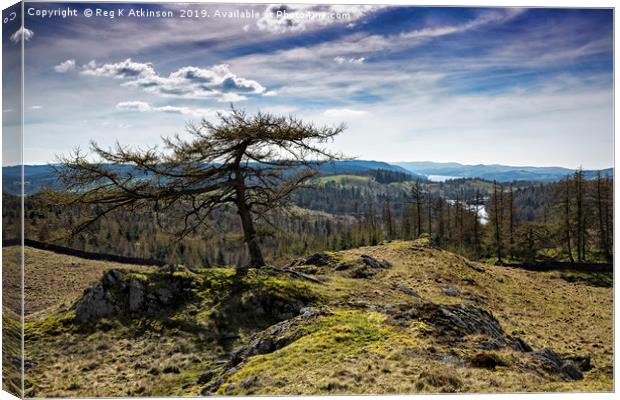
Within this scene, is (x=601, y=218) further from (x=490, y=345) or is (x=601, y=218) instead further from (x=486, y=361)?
(x=486, y=361)

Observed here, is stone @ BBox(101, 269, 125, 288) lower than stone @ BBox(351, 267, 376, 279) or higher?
higher

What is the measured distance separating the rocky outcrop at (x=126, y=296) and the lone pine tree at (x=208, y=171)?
2338 millimetres

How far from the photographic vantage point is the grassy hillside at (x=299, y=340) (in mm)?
10758

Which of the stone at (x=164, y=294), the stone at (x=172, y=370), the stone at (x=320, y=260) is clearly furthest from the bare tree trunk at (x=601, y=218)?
the stone at (x=164, y=294)

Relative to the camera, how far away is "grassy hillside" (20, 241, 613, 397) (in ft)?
35.3

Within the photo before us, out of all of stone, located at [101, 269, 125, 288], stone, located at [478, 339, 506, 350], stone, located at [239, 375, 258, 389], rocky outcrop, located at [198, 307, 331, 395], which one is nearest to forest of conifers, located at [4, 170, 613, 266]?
stone, located at [101, 269, 125, 288]

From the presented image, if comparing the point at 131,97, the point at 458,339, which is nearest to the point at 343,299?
the point at 458,339

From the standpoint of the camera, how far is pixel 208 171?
57.9 feet

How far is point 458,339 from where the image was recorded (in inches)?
481

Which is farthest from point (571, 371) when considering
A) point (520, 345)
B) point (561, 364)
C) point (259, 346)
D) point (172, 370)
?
point (172, 370)

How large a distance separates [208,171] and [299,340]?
7.84 meters

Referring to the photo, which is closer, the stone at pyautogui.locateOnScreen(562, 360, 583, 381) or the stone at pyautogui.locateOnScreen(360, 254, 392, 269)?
the stone at pyautogui.locateOnScreen(562, 360, 583, 381)

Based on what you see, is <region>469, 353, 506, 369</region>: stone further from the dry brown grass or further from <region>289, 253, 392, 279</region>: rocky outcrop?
the dry brown grass

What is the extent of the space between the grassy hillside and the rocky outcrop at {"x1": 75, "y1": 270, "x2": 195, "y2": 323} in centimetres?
10
